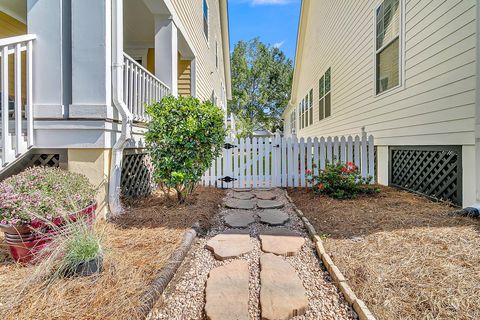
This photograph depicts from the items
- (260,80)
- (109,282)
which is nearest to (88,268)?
(109,282)

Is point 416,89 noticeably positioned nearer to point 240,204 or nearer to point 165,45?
point 240,204

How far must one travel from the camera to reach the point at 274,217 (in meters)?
3.73

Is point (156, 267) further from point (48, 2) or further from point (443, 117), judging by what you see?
point (443, 117)

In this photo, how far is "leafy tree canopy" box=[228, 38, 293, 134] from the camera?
99.7ft

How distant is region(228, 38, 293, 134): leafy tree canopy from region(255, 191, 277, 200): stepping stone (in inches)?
991

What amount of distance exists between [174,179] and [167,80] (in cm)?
253

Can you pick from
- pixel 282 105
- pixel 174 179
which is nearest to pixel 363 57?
pixel 174 179

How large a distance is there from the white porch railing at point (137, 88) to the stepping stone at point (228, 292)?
2.61 meters

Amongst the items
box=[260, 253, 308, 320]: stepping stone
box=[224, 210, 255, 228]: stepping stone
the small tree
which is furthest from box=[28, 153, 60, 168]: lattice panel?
box=[260, 253, 308, 320]: stepping stone

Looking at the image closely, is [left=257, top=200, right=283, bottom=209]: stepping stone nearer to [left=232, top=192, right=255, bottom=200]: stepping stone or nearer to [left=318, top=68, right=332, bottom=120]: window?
[left=232, top=192, right=255, bottom=200]: stepping stone

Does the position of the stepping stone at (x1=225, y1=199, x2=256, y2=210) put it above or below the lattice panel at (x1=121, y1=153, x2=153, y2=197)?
below

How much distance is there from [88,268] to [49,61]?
237 cm

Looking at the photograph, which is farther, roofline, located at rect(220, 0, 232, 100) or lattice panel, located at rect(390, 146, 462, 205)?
roofline, located at rect(220, 0, 232, 100)

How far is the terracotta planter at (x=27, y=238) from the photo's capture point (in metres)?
2.08
